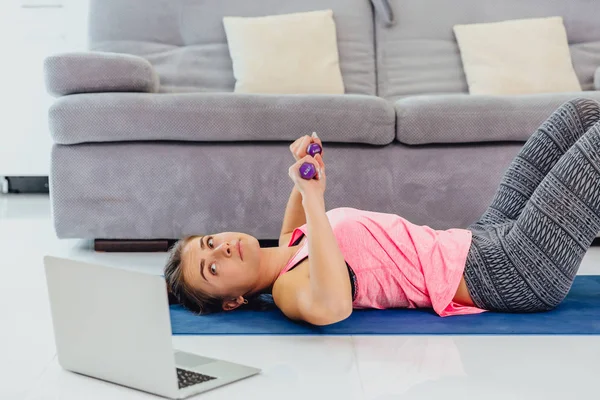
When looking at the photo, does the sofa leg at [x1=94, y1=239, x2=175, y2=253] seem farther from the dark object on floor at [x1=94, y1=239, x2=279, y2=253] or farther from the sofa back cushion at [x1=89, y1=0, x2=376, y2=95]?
the sofa back cushion at [x1=89, y1=0, x2=376, y2=95]

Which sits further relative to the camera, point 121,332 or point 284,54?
point 284,54

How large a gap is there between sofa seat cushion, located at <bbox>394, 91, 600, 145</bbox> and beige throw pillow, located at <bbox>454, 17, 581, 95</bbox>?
21.5 inches

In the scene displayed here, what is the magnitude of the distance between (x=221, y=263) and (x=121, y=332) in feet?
1.45

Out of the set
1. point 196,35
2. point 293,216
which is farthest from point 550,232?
point 196,35

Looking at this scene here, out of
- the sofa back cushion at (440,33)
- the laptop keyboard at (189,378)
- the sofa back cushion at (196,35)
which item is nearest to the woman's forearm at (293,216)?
the laptop keyboard at (189,378)

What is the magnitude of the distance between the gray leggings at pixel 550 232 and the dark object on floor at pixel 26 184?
320 cm

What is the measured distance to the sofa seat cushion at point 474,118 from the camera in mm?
2809

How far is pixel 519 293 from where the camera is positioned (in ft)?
6.44

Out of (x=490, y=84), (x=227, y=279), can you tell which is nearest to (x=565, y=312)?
(x=227, y=279)

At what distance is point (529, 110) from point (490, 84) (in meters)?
0.60

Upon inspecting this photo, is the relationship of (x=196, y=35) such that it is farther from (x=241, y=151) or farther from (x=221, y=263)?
(x=221, y=263)

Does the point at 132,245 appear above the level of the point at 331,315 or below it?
below

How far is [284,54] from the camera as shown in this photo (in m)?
3.42

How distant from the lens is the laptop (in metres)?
1.41
